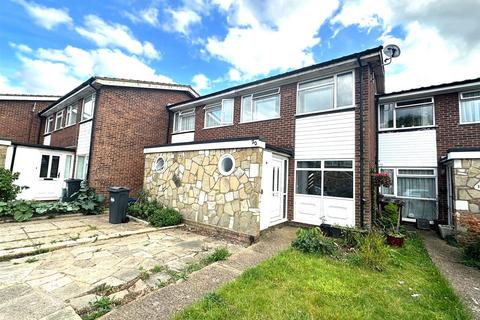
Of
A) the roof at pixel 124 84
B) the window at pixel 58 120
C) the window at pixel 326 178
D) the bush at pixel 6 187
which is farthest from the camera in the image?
the window at pixel 58 120

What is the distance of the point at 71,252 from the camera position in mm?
4848

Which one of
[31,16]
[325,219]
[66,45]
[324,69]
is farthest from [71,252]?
[66,45]

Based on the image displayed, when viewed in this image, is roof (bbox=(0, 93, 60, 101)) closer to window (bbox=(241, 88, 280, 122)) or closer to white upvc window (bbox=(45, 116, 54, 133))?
white upvc window (bbox=(45, 116, 54, 133))

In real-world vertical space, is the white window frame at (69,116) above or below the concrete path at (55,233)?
above

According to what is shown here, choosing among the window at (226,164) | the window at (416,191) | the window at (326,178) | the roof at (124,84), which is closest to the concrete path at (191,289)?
the window at (226,164)

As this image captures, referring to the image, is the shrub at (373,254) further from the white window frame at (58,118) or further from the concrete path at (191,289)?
the white window frame at (58,118)

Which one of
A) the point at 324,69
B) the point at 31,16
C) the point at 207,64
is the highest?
the point at 207,64

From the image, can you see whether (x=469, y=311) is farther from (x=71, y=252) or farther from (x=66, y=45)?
(x=66, y=45)

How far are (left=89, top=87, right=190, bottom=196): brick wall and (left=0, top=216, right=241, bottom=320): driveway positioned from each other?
4.26 m

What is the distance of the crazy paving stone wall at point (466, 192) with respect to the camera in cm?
615

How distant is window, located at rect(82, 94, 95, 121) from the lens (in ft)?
37.1

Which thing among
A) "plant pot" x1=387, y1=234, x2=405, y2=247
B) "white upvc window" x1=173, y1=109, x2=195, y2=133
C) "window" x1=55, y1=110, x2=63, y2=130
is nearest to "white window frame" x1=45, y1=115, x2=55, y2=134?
"window" x1=55, y1=110, x2=63, y2=130

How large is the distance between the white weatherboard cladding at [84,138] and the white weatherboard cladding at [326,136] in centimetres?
975

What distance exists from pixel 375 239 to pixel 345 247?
3.17 ft
